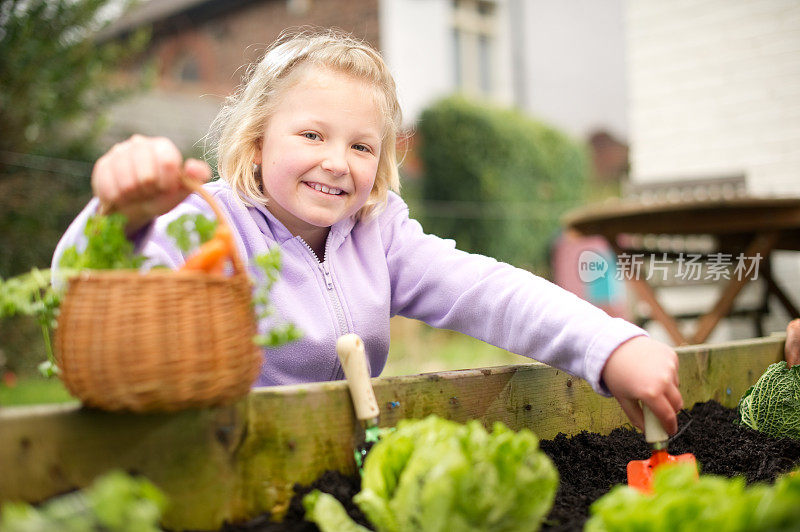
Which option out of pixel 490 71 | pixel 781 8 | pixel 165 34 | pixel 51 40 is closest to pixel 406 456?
pixel 51 40

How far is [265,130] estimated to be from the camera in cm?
162

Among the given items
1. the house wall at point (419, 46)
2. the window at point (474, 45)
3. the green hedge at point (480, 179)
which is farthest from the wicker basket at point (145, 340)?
the window at point (474, 45)

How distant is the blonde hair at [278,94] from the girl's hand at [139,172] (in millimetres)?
616

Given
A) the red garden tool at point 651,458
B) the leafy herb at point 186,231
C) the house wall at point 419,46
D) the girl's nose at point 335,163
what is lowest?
the red garden tool at point 651,458

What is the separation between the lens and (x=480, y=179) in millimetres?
8641

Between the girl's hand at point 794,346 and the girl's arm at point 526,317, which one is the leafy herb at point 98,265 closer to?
the girl's arm at point 526,317

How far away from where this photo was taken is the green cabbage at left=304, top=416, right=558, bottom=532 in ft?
2.69

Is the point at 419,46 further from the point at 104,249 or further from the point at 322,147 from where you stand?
the point at 104,249

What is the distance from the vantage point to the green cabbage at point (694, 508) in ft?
2.24

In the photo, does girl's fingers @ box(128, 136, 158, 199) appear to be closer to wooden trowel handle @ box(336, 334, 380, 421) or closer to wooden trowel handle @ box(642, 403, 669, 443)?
wooden trowel handle @ box(336, 334, 380, 421)

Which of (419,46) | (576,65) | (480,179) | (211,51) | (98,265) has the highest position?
(211,51)

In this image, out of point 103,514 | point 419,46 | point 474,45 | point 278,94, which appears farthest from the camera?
point 474,45

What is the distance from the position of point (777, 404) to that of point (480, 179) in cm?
726

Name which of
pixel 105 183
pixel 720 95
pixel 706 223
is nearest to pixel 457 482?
pixel 105 183
